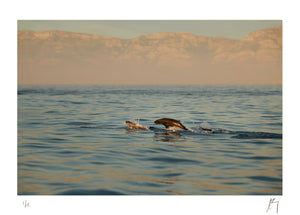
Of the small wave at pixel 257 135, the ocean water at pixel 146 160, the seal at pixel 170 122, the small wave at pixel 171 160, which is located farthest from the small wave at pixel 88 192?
the small wave at pixel 257 135

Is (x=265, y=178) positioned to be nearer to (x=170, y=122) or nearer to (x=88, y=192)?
(x=88, y=192)

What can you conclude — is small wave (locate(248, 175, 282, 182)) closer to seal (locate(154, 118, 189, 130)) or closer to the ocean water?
the ocean water

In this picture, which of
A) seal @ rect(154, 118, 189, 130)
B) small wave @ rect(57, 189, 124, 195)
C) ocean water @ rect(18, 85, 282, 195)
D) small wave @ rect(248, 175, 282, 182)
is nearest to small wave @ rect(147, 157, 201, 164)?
ocean water @ rect(18, 85, 282, 195)

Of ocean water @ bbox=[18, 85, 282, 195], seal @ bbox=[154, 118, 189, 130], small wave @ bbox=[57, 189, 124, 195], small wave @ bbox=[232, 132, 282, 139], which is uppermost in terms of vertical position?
seal @ bbox=[154, 118, 189, 130]

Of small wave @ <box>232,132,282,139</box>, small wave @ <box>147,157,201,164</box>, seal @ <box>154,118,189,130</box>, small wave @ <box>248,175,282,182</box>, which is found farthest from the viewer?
seal @ <box>154,118,189,130</box>

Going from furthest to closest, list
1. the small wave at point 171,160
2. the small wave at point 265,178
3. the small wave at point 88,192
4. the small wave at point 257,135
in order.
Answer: the small wave at point 257,135 < the small wave at point 171,160 < the small wave at point 265,178 < the small wave at point 88,192

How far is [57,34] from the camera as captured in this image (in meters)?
38.8

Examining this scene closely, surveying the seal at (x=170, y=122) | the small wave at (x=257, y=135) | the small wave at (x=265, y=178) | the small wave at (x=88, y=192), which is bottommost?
the small wave at (x=88, y=192)

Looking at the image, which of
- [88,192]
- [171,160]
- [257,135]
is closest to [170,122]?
[257,135]

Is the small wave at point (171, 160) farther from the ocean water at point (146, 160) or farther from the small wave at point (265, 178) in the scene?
the small wave at point (265, 178)

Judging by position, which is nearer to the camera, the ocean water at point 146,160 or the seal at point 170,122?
the ocean water at point 146,160

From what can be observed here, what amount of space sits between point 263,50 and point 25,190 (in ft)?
140
